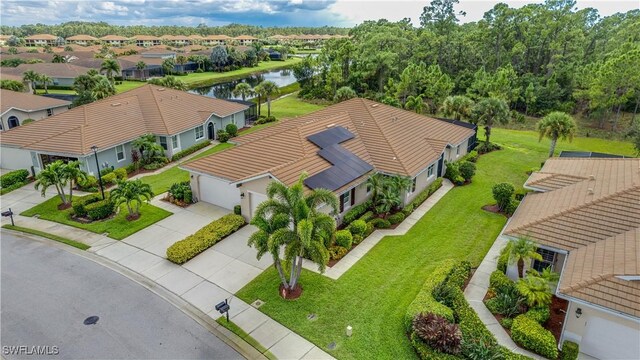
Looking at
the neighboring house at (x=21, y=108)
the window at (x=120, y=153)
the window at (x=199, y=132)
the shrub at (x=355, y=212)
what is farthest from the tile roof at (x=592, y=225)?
the neighboring house at (x=21, y=108)

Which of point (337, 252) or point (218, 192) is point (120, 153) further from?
point (337, 252)

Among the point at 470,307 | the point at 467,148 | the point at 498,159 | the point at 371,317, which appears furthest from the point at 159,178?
the point at 498,159

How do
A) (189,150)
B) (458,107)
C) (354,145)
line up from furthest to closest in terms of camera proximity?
1. (458,107)
2. (189,150)
3. (354,145)

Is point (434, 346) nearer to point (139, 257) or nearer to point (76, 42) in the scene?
point (139, 257)

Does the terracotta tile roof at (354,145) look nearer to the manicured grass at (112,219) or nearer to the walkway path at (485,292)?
the manicured grass at (112,219)

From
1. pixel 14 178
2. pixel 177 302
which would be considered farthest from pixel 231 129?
pixel 177 302

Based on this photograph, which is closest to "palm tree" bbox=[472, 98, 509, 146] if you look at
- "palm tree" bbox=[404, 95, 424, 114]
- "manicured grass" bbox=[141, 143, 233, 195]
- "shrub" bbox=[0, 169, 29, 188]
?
"palm tree" bbox=[404, 95, 424, 114]

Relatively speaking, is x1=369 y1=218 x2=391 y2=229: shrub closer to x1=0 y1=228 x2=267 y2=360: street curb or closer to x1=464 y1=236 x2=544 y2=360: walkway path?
x1=464 y1=236 x2=544 y2=360: walkway path
